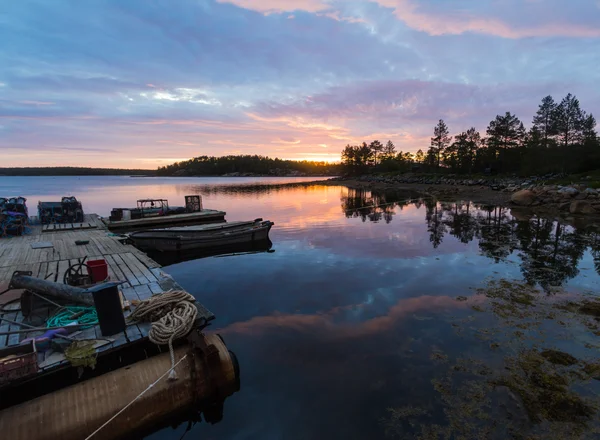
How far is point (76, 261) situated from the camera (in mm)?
12008

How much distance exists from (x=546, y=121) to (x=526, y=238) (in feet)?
203

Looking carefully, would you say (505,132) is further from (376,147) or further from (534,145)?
(376,147)

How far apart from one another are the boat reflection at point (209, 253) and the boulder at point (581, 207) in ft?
97.3

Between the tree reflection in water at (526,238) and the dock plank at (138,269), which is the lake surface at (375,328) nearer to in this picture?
the tree reflection in water at (526,238)

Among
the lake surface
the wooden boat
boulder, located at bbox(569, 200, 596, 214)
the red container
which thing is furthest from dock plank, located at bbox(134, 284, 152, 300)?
boulder, located at bbox(569, 200, 596, 214)

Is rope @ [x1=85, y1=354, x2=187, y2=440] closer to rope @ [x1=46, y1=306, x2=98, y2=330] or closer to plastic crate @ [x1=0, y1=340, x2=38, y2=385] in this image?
plastic crate @ [x1=0, y1=340, x2=38, y2=385]

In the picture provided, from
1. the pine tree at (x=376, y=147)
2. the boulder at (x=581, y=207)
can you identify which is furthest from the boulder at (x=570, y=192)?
the pine tree at (x=376, y=147)

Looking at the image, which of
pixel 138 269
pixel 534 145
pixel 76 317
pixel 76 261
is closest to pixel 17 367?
pixel 76 317

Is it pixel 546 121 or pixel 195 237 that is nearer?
pixel 195 237

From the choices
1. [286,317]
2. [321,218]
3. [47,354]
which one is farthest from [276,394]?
[321,218]

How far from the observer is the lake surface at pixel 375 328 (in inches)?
239

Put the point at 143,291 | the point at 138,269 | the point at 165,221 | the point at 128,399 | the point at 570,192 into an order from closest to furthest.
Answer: the point at 128,399
the point at 143,291
the point at 138,269
the point at 165,221
the point at 570,192

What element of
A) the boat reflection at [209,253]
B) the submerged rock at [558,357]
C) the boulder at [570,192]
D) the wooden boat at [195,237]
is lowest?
the boat reflection at [209,253]

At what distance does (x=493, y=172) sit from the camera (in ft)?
225
